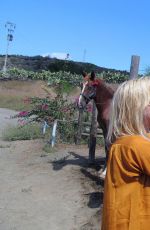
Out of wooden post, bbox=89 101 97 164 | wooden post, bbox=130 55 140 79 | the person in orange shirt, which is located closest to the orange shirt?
the person in orange shirt

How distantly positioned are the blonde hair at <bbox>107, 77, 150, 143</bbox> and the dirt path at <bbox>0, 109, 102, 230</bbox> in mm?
4384

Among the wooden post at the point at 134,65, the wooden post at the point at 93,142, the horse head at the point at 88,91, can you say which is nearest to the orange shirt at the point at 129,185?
the wooden post at the point at 134,65

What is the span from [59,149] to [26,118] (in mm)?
3369

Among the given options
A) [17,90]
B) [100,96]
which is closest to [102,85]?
[100,96]

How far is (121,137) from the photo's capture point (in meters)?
2.55

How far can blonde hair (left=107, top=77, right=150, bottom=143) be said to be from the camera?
254 cm

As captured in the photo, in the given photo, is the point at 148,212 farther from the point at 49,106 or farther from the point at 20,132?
the point at 20,132

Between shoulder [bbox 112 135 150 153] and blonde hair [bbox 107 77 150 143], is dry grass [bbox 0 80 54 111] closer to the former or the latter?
blonde hair [bbox 107 77 150 143]

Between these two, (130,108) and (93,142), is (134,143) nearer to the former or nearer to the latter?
(130,108)

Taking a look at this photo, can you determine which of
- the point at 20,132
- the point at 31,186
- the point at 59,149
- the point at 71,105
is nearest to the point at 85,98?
the point at 31,186

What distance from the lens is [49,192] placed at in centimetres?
869

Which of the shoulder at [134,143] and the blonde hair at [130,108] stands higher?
the blonde hair at [130,108]

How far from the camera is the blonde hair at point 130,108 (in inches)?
99.9

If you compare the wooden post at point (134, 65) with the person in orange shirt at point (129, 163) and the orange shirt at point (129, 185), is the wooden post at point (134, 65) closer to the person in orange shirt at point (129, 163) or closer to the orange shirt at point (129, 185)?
the person in orange shirt at point (129, 163)
